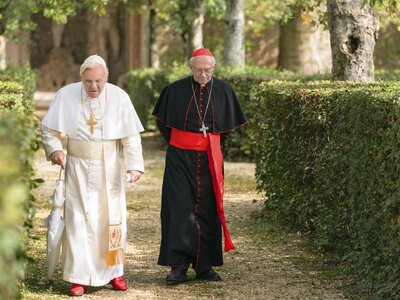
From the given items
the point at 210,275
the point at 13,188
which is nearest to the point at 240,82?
the point at 210,275

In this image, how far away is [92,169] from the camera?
26.8 ft

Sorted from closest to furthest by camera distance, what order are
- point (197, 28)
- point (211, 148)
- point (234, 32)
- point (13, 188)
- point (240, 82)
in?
point (13, 188)
point (211, 148)
point (240, 82)
point (234, 32)
point (197, 28)

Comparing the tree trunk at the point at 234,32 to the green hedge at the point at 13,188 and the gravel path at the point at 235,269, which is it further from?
the green hedge at the point at 13,188

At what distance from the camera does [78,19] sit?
1549 inches

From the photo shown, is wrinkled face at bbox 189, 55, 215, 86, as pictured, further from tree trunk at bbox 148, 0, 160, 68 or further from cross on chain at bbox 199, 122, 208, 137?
tree trunk at bbox 148, 0, 160, 68

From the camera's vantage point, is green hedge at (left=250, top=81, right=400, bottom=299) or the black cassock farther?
the black cassock

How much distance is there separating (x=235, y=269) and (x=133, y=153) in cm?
147

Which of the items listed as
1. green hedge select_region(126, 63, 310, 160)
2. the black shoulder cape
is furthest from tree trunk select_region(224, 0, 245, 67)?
the black shoulder cape

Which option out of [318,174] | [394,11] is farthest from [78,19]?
[318,174]

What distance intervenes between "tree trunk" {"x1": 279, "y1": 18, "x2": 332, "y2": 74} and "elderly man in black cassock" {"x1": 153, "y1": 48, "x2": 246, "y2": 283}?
1580cm

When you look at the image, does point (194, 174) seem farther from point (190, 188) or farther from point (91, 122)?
point (91, 122)

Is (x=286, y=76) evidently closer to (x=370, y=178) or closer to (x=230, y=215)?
(x=230, y=215)

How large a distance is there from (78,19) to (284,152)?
2939 centimetres

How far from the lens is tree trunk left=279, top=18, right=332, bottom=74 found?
967 inches
